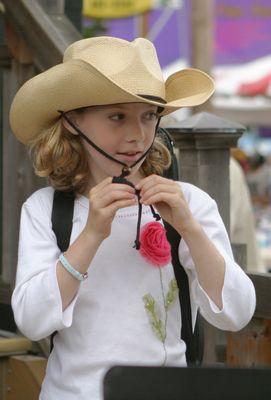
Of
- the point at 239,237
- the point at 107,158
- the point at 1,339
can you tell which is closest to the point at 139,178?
the point at 107,158

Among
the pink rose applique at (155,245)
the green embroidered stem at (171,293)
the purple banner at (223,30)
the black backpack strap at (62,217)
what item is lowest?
the green embroidered stem at (171,293)

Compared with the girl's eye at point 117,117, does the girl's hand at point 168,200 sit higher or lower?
lower

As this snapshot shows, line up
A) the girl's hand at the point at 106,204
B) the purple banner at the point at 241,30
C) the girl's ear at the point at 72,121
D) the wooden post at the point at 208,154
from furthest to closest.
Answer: the purple banner at the point at 241,30 → the wooden post at the point at 208,154 → the girl's ear at the point at 72,121 → the girl's hand at the point at 106,204

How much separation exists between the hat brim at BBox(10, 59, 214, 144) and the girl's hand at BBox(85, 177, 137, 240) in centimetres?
26

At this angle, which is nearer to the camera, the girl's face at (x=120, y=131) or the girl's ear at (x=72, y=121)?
the girl's face at (x=120, y=131)

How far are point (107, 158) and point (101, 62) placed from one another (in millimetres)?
264

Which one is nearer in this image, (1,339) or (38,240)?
(38,240)

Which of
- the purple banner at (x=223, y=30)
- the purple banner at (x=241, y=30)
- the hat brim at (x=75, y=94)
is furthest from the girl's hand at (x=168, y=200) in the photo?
the purple banner at (x=241, y=30)

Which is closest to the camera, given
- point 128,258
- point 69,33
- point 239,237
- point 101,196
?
point 101,196

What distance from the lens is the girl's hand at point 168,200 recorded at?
2637mm

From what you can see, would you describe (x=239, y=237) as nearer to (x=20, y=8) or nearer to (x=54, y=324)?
(x=20, y=8)

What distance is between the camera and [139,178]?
9.71 ft

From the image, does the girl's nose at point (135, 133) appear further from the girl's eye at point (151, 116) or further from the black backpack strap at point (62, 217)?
the black backpack strap at point (62, 217)

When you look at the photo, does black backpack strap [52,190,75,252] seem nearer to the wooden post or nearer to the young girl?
the young girl
